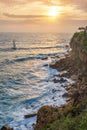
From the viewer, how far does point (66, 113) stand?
20281mm

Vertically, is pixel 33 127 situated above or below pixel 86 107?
below

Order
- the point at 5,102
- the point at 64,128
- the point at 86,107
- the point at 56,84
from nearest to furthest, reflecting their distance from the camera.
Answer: the point at 64,128 < the point at 86,107 < the point at 5,102 < the point at 56,84

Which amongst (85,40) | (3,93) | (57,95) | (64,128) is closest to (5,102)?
(3,93)

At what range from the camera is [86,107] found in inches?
781

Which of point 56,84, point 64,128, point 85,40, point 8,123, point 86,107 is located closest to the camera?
point 64,128

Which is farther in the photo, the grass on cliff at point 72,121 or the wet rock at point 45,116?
the wet rock at point 45,116

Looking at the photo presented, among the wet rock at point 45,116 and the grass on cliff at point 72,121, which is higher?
the grass on cliff at point 72,121

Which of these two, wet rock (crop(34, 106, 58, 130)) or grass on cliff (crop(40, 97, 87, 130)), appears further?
wet rock (crop(34, 106, 58, 130))

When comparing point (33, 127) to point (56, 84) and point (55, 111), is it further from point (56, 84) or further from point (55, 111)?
point (56, 84)

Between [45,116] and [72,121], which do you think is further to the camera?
[45,116]

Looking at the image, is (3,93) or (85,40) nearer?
(3,93)

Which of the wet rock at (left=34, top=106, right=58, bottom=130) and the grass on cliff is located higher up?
the grass on cliff

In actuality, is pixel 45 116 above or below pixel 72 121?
below

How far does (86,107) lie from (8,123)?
26.5 ft
